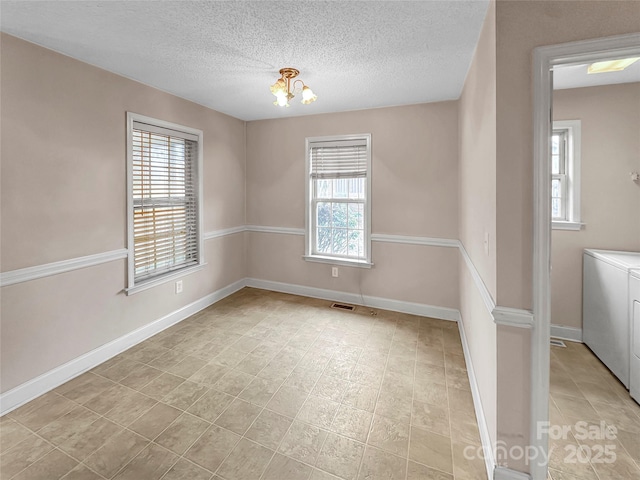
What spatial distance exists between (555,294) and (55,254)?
4.54m

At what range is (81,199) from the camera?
7.90ft

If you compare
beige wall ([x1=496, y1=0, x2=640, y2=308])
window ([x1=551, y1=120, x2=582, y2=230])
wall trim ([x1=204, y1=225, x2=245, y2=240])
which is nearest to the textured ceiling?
beige wall ([x1=496, y1=0, x2=640, y2=308])

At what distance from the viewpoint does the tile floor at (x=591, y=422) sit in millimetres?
1562

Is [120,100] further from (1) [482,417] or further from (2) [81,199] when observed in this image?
(1) [482,417]

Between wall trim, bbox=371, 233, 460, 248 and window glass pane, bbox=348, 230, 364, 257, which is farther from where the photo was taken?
window glass pane, bbox=348, 230, 364, 257

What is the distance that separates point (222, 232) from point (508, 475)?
3716 millimetres

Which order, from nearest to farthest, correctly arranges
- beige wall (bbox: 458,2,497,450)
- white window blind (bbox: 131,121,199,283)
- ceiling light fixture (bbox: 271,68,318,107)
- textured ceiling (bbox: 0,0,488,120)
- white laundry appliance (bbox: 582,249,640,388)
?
beige wall (bbox: 458,2,497,450), textured ceiling (bbox: 0,0,488,120), white laundry appliance (bbox: 582,249,640,388), ceiling light fixture (bbox: 271,68,318,107), white window blind (bbox: 131,121,199,283)

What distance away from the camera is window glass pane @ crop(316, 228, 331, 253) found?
164 inches

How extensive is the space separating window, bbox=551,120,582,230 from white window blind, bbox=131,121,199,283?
3.97 meters

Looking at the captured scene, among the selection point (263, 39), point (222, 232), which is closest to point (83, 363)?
point (222, 232)

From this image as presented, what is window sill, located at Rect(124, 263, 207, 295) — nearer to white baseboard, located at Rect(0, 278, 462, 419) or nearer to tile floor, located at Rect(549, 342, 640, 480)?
white baseboard, located at Rect(0, 278, 462, 419)

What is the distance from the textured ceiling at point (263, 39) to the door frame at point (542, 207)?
2.07 feet

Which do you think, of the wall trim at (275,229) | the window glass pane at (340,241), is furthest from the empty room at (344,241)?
the wall trim at (275,229)

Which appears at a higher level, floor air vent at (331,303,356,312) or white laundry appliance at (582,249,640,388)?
white laundry appliance at (582,249,640,388)
